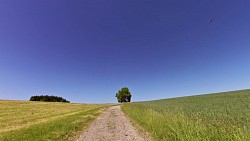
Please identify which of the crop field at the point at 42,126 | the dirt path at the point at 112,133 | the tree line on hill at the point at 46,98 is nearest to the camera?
the dirt path at the point at 112,133

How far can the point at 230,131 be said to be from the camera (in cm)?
580

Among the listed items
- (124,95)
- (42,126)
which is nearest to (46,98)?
(124,95)

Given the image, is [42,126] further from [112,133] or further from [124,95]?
[124,95]

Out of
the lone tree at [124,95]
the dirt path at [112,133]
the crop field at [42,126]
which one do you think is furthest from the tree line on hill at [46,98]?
the dirt path at [112,133]

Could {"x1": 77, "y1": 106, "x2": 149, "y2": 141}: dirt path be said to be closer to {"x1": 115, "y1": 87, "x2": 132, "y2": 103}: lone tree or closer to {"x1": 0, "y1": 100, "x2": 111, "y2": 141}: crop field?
{"x1": 0, "y1": 100, "x2": 111, "y2": 141}: crop field

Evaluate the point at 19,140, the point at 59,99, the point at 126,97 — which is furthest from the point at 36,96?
the point at 19,140

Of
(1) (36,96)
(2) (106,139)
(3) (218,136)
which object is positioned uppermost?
(1) (36,96)

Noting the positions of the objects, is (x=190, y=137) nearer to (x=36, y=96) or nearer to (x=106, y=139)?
(x=106, y=139)

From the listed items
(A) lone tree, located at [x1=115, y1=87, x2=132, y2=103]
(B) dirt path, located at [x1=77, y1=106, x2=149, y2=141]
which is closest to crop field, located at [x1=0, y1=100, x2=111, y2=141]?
(B) dirt path, located at [x1=77, y1=106, x2=149, y2=141]

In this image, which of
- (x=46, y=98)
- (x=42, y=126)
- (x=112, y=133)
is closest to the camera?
(x=112, y=133)

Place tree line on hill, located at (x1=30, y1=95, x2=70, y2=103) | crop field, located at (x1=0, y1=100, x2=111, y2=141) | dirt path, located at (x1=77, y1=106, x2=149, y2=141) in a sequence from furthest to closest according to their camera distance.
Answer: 1. tree line on hill, located at (x1=30, y1=95, x2=70, y2=103)
2. crop field, located at (x1=0, y1=100, x2=111, y2=141)
3. dirt path, located at (x1=77, y1=106, x2=149, y2=141)

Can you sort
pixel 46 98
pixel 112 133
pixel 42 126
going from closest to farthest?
pixel 112 133 → pixel 42 126 → pixel 46 98

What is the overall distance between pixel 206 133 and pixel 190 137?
63 centimetres

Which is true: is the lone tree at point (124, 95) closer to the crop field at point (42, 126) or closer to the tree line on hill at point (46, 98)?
the tree line on hill at point (46, 98)
